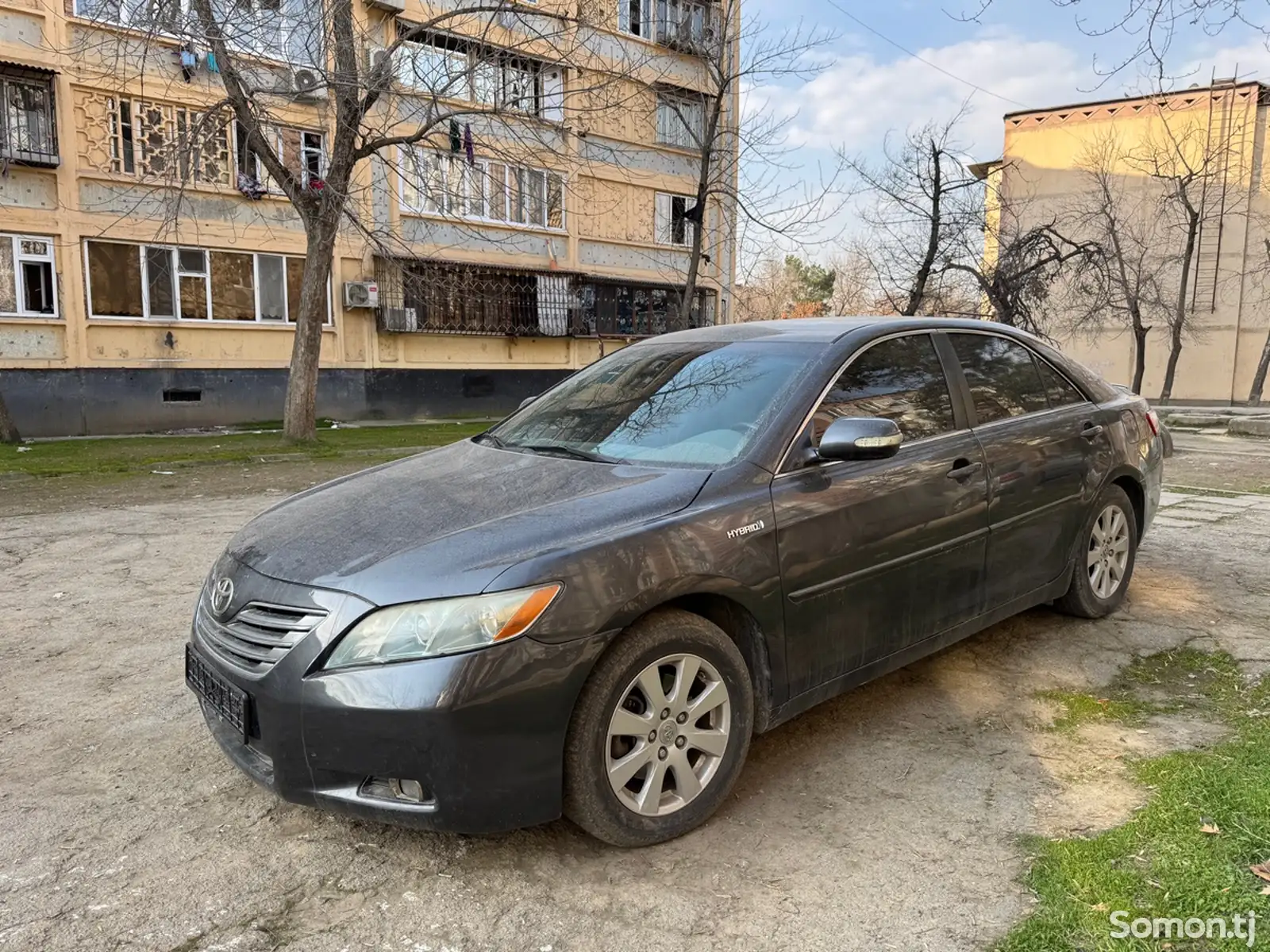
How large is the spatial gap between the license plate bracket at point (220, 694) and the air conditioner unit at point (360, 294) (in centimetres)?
1882

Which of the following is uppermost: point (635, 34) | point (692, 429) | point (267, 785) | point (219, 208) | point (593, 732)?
point (635, 34)

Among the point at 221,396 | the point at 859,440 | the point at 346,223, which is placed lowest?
the point at 221,396

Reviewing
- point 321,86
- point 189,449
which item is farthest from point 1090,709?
point 189,449

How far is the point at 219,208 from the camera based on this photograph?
19.1m

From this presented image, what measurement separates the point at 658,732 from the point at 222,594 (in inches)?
58.8

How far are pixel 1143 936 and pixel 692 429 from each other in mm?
2061

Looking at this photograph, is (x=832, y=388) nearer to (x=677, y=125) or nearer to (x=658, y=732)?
(x=658, y=732)

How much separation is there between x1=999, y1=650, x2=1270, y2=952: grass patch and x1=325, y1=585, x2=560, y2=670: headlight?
4.91ft

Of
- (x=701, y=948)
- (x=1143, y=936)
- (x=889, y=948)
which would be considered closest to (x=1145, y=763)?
(x=1143, y=936)

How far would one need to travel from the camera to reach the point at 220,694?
2.83 m

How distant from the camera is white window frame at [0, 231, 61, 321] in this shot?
16906 millimetres

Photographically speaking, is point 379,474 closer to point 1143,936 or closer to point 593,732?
point 593,732

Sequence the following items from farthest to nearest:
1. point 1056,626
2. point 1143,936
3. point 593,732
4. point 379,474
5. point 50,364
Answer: point 50,364 < point 1056,626 < point 379,474 < point 593,732 < point 1143,936

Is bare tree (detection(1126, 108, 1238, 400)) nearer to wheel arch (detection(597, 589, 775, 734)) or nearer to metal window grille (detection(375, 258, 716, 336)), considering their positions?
metal window grille (detection(375, 258, 716, 336))
